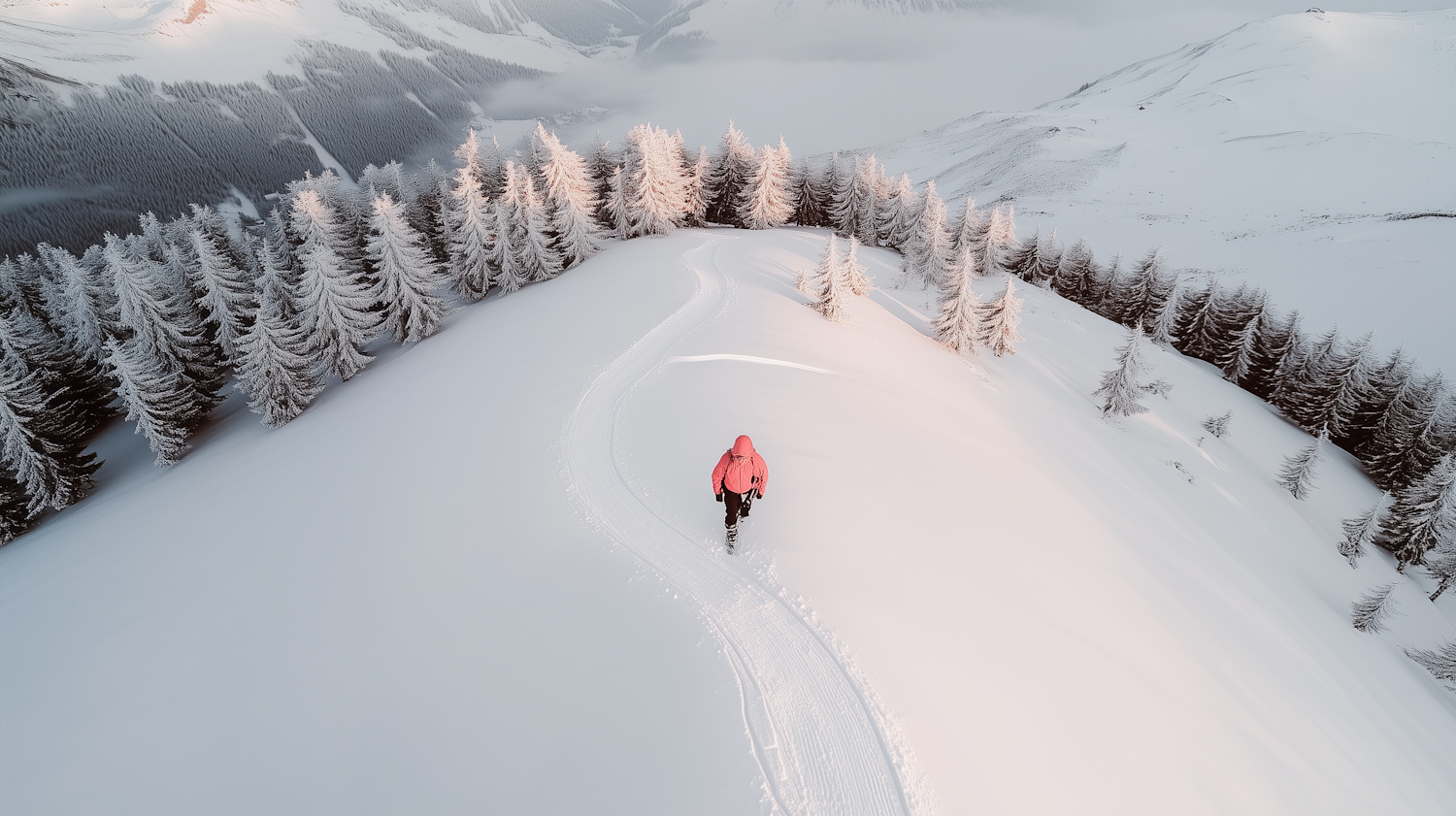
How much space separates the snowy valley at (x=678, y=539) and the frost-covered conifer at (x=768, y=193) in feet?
28.3

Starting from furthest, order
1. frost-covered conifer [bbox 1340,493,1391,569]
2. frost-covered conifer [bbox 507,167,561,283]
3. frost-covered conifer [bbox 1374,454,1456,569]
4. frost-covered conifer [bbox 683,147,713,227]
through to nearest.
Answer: frost-covered conifer [bbox 683,147,713,227] < frost-covered conifer [bbox 507,167,561,283] < frost-covered conifer [bbox 1374,454,1456,569] < frost-covered conifer [bbox 1340,493,1391,569]

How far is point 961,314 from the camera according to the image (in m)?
27.6

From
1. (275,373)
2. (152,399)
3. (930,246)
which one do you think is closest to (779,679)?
(275,373)

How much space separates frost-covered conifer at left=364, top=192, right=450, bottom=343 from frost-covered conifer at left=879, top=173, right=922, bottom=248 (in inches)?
1533

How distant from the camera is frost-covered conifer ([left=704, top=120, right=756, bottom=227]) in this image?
52.8 metres

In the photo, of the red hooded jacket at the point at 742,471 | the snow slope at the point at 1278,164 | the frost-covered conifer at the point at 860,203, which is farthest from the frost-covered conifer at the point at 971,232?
the red hooded jacket at the point at 742,471

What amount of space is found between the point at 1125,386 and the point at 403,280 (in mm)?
39087

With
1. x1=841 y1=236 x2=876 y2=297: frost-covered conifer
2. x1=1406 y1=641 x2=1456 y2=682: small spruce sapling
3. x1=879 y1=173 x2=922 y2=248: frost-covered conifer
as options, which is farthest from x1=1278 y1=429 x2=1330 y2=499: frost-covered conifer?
x1=879 y1=173 x2=922 y2=248: frost-covered conifer

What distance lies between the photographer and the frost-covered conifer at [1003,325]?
2854 centimetres

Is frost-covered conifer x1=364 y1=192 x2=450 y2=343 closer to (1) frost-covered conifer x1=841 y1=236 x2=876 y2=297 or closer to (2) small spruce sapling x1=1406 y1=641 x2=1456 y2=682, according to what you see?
(1) frost-covered conifer x1=841 y1=236 x2=876 y2=297

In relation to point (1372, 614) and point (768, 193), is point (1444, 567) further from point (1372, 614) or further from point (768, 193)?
point (768, 193)

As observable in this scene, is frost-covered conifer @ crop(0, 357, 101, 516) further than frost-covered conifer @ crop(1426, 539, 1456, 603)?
Yes

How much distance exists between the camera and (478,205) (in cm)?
3553

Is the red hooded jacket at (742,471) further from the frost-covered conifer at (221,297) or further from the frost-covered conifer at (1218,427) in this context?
the frost-covered conifer at (1218,427)
